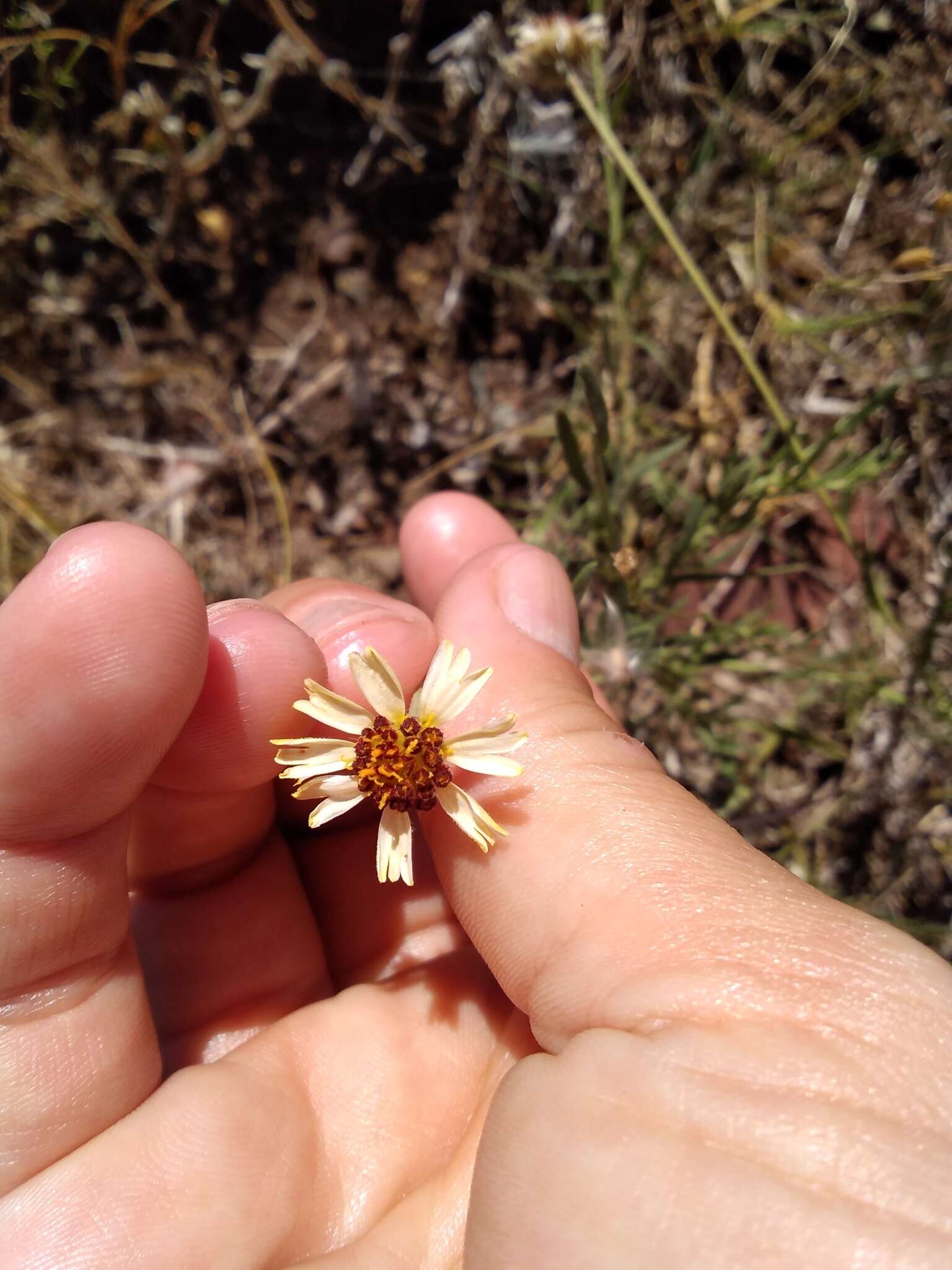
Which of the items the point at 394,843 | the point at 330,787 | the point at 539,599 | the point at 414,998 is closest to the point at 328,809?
the point at 330,787

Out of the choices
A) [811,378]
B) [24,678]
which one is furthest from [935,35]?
[24,678]

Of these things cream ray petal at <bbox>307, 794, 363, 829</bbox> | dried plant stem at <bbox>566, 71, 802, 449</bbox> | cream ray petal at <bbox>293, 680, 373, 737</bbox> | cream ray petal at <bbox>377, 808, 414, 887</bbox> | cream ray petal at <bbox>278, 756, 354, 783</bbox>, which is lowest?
cream ray petal at <bbox>377, 808, 414, 887</bbox>

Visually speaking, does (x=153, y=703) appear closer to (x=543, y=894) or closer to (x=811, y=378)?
(x=543, y=894)

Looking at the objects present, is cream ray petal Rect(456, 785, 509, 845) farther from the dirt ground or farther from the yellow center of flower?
the dirt ground

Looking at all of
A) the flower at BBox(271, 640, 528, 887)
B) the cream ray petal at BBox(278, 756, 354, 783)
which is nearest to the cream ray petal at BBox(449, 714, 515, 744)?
the flower at BBox(271, 640, 528, 887)

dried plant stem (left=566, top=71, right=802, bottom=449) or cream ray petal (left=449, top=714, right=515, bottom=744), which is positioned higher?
dried plant stem (left=566, top=71, right=802, bottom=449)


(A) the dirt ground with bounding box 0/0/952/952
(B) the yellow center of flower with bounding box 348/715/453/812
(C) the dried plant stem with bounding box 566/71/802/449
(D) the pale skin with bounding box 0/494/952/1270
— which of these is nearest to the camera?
(D) the pale skin with bounding box 0/494/952/1270

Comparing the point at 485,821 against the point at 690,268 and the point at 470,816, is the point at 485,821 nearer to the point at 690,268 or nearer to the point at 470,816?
the point at 470,816
